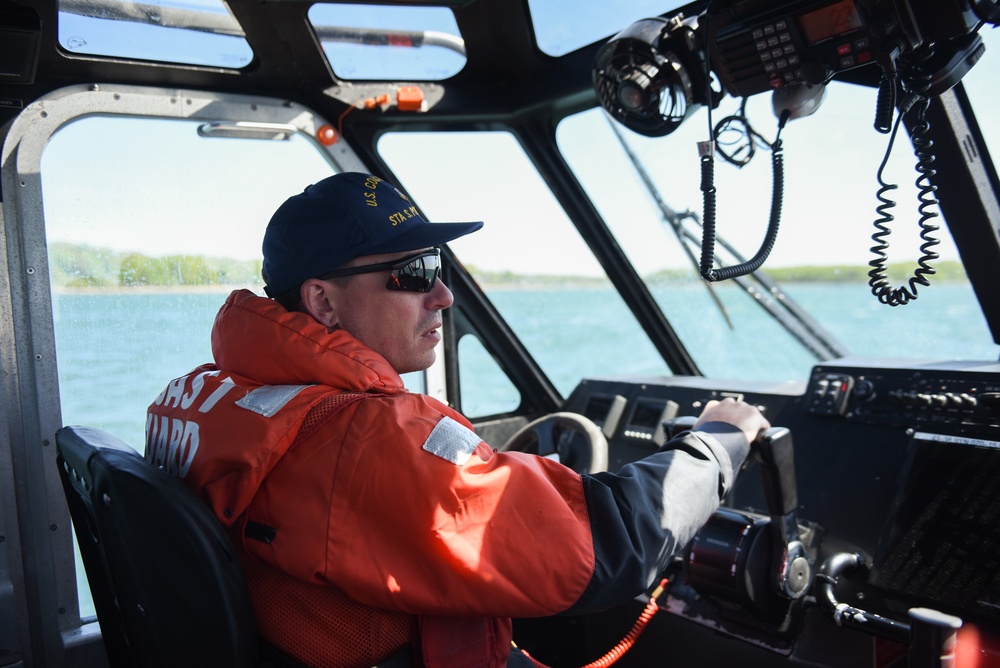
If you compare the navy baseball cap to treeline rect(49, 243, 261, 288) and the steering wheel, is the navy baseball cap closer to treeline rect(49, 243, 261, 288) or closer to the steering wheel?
the steering wheel

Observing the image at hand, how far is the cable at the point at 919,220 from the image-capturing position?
1928 millimetres

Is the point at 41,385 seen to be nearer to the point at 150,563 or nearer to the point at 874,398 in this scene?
the point at 150,563

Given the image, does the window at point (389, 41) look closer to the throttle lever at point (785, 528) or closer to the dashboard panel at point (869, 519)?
the dashboard panel at point (869, 519)

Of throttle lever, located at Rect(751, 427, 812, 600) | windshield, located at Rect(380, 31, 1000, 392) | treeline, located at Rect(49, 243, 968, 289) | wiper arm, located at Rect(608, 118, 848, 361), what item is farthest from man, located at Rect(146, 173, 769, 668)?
wiper arm, located at Rect(608, 118, 848, 361)

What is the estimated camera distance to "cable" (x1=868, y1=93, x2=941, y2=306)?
75.9 inches

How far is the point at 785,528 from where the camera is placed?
199cm

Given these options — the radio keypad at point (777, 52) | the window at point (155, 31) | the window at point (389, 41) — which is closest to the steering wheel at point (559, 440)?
the radio keypad at point (777, 52)

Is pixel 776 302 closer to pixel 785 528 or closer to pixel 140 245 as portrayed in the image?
pixel 785 528

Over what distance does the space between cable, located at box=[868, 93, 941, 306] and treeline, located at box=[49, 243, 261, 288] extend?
218 cm

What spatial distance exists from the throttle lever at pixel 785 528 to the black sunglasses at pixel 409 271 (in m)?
0.89

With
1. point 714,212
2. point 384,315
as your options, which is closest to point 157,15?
point 384,315

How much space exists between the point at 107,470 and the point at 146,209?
1.80 m

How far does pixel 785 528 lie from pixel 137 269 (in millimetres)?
2261

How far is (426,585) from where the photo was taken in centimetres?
123
